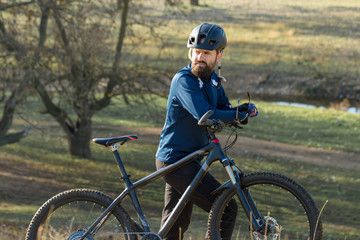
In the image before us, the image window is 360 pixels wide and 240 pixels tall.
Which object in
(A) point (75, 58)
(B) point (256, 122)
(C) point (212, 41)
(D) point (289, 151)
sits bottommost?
(B) point (256, 122)

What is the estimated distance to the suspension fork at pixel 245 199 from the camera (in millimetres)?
4324

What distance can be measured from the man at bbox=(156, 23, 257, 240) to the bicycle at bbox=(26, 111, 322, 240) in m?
0.10

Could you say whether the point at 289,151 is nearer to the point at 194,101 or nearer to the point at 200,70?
the point at 200,70

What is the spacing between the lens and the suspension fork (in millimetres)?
4324

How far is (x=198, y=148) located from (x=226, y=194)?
42cm

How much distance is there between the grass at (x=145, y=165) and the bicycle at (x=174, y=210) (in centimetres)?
701

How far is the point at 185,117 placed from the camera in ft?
14.9

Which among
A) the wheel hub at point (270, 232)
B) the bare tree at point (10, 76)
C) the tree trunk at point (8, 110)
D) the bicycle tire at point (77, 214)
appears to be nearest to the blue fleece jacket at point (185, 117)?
the bicycle tire at point (77, 214)

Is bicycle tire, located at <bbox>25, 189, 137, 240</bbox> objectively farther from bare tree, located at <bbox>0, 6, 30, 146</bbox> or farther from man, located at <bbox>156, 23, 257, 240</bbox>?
bare tree, located at <bbox>0, 6, 30, 146</bbox>

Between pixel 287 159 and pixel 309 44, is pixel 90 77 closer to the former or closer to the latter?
pixel 287 159

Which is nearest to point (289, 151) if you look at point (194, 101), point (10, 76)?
point (10, 76)


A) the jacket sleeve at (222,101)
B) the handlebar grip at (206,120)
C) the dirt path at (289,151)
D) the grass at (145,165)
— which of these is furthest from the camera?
the dirt path at (289,151)

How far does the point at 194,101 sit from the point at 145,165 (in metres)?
17.1

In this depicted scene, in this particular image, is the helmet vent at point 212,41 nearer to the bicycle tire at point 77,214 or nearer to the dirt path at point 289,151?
the bicycle tire at point 77,214
